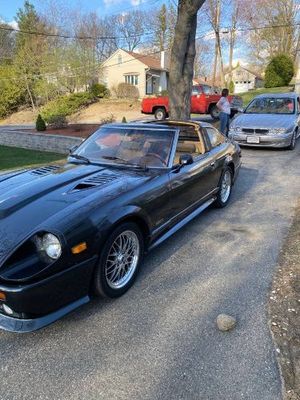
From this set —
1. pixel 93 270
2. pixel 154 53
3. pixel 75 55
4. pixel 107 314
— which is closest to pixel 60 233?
pixel 93 270

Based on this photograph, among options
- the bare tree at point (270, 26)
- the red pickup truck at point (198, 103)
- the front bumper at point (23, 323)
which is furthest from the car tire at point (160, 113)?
the bare tree at point (270, 26)

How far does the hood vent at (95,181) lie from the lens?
3.25m

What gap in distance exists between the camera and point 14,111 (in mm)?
33875

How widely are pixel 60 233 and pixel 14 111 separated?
35.0 metres

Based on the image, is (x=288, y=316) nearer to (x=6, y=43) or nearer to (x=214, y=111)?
(x=214, y=111)

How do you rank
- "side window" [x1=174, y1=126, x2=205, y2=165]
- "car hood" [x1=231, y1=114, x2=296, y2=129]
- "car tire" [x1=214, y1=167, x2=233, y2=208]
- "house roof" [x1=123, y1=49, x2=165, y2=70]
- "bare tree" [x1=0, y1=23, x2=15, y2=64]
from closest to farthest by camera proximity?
"side window" [x1=174, y1=126, x2=205, y2=165]
"car tire" [x1=214, y1=167, x2=233, y2=208]
"car hood" [x1=231, y1=114, x2=296, y2=129]
"bare tree" [x1=0, y1=23, x2=15, y2=64]
"house roof" [x1=123, y1=49, x2=165, y2=70]

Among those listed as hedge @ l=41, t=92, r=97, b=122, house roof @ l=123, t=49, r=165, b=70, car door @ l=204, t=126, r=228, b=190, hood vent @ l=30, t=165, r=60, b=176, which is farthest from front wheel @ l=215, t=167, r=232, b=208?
house roof @ l=123, t=49, r=165, b=70

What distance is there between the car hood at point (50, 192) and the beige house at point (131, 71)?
1486 inches

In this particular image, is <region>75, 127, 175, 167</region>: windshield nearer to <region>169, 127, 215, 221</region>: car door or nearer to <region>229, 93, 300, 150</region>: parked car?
<region>169, 127, 215, 221</region>: car door

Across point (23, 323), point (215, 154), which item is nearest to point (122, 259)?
point (23, 323)

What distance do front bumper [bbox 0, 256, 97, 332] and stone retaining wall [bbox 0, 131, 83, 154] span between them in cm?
839

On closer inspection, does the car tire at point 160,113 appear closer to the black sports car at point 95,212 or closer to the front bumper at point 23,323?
the black sports car at point 95,212

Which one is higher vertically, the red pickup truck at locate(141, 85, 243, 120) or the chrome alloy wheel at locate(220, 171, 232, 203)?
the red pickup truck at locate(141, 85, 243, 120)

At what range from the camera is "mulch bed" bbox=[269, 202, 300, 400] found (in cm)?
233
